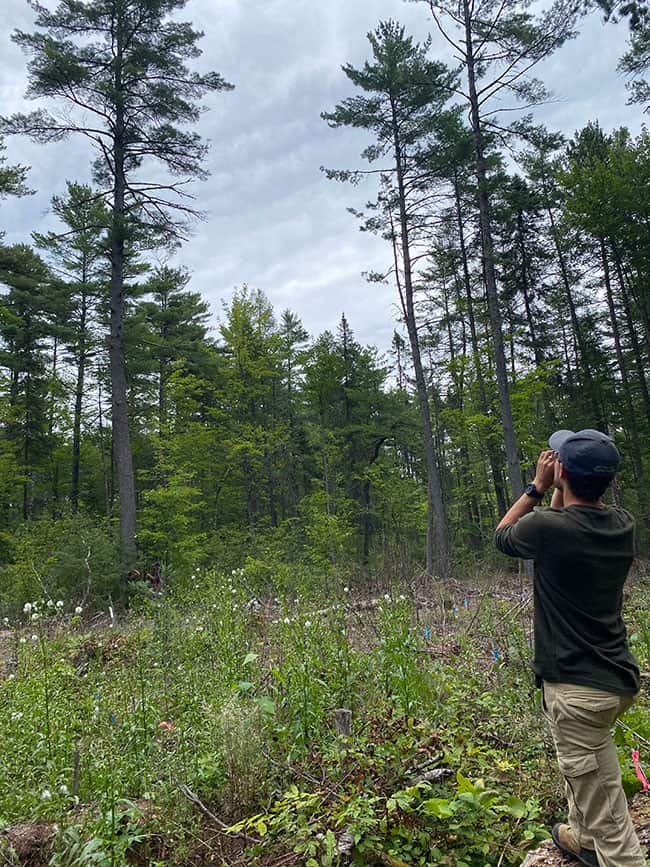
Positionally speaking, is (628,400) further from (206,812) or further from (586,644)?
(206,812)

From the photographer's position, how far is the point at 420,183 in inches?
583

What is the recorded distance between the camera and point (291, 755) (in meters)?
3.03

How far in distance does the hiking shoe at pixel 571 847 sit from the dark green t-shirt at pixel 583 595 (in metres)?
0.68

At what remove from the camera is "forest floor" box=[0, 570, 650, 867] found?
237cm

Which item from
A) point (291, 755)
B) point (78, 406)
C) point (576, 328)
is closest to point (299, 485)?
point (78, 406)

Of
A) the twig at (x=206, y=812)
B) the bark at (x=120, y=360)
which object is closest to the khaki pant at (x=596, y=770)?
the twig at (x=206, y=812)

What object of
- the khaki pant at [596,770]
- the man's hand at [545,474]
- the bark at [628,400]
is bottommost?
the khaki pant at [596,770]

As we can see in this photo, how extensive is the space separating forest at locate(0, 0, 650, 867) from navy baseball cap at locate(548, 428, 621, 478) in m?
1.57

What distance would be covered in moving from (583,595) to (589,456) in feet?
1.84

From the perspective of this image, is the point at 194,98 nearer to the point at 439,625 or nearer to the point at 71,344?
the point at 71,344

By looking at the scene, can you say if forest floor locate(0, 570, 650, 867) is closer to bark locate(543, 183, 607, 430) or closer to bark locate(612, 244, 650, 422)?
bark locate(612, 244, 650, 422)

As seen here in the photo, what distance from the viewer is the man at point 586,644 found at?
1978mm

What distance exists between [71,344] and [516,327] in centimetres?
1753

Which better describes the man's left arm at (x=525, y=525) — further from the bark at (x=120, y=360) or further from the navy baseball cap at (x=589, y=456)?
the bark at (x=120, y=360)
